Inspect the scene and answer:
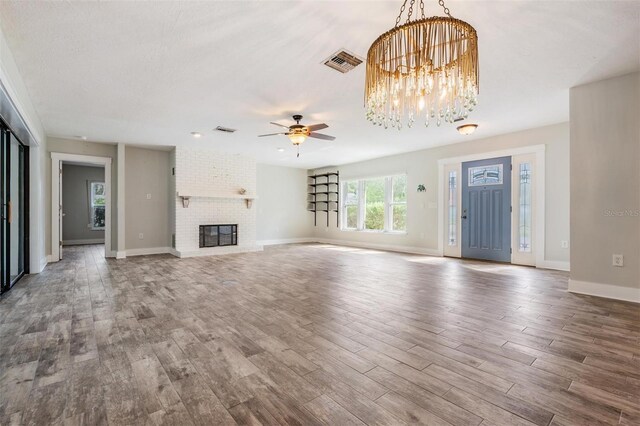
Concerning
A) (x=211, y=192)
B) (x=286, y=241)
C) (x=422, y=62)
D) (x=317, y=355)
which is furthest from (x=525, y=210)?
(x=211, y=192)

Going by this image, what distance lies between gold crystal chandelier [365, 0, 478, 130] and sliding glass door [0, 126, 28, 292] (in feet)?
15.0

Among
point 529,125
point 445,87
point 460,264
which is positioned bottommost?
point 460,264

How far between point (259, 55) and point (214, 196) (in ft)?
16.2

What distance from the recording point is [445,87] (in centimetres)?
234

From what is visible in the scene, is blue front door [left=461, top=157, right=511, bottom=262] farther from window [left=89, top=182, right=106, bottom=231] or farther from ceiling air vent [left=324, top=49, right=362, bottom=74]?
window [left=89, top=182, right=106, bottom=231]

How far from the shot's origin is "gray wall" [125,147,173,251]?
270 inches

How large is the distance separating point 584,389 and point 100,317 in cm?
372

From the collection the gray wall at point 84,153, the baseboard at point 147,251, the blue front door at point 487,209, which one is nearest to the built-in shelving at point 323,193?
the blue front door at point 487,209

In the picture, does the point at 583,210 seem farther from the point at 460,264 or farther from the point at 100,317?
the point at 100,317

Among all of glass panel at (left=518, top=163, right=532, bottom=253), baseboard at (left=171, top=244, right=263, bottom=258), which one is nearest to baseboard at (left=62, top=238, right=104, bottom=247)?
baseboard at (left=171, top=244, right=263, bottom=258)

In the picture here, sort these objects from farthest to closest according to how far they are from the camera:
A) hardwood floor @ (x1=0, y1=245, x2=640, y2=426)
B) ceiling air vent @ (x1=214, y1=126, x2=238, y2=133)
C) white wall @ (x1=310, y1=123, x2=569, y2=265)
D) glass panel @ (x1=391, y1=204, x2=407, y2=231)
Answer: glass panel @ (x1=391, y1=204, x2=407, y2=231) < ceiling air vent @ (x1=214, y1=126, x2=238, y2=133) < white wall @ (x1=310, y1=123, x2=569, y2=265) < hardwood floor @ (x1=0, y1=245, x2=640, y2=426)

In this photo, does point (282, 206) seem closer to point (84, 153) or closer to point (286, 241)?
point (286, 241)

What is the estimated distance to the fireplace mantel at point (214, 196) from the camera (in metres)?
6.88

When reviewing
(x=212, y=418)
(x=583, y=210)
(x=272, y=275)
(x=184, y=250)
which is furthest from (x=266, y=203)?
(x=212, y=418)
